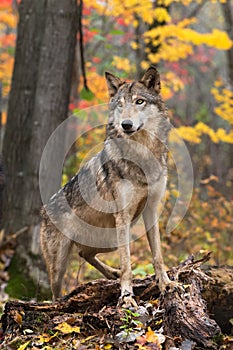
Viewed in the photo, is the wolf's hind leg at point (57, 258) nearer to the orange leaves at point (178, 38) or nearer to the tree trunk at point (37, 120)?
the tree trunk at point (37, 120)

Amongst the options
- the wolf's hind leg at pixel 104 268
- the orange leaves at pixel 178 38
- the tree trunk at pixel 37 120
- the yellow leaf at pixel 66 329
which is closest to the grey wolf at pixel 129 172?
the wolf's hind leg at pixel 104 268

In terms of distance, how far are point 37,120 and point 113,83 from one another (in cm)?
341

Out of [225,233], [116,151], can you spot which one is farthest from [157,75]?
[225,233]

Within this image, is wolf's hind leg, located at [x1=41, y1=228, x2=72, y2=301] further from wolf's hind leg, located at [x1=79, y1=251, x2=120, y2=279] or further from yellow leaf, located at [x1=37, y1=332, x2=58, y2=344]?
yellow leaf, located at [x1=37, y1=332, x2=58, y2=344]

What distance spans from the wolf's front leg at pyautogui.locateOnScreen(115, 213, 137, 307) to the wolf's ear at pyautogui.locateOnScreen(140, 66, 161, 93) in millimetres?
1209

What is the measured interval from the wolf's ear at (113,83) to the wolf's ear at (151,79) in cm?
23

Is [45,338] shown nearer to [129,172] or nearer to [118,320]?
A: [118,320]

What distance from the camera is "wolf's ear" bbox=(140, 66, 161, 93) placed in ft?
14.7

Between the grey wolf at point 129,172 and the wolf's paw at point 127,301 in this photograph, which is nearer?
the wolf's paw at point 127,301

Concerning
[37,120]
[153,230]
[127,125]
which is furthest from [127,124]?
[37,120]

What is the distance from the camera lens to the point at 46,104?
306 inches

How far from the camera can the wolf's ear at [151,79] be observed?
14.7ft

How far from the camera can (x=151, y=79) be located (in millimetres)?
4512

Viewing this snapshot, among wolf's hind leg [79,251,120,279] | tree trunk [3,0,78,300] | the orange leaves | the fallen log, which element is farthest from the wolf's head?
the orange leaves
